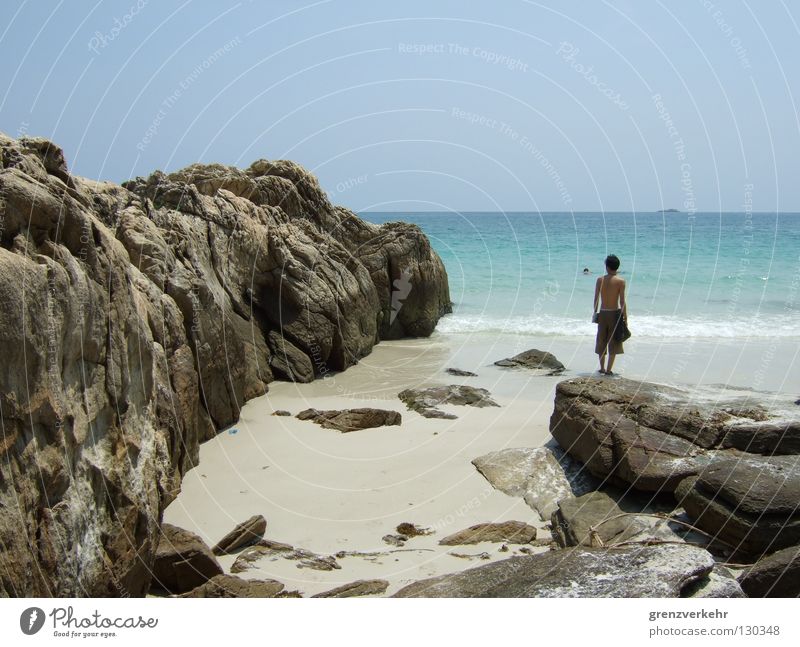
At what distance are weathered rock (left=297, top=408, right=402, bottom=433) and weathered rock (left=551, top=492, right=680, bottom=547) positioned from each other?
3171mm

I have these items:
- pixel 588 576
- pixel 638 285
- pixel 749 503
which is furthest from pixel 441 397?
pixel 638 285

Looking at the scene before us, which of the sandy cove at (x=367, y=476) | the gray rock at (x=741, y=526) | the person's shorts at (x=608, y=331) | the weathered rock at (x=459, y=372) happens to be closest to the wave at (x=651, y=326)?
the weathered rock at (x=459, y=372)

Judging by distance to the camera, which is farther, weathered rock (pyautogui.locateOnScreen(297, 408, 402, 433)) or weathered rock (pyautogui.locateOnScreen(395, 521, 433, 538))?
weathered rock (pyautogui.locateOnScreen(297, 408, 402, 433))

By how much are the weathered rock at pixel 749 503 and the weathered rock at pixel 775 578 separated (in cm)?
77

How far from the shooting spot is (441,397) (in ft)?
34.4

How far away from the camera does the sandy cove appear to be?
601 centimetres

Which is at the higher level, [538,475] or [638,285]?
[638,285]

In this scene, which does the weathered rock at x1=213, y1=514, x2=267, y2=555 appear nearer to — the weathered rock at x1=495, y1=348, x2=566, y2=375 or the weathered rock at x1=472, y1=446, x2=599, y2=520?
the weathered rock at x1=472, y1=446, x2=599, y2=520

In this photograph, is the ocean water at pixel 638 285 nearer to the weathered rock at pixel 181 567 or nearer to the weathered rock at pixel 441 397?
the weathered rock at pixel 441 397

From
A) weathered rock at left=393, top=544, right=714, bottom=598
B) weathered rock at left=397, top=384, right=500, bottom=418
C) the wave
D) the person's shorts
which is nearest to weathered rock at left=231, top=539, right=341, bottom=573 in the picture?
weathered rock at left=393, top=544, right=714, bottom=598

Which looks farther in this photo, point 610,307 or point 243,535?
point 610,307

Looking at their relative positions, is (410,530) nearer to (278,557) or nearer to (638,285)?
(278,557)

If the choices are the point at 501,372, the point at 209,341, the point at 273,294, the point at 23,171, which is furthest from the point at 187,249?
the point at 501,372

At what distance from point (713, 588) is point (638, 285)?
25846 millimetres
